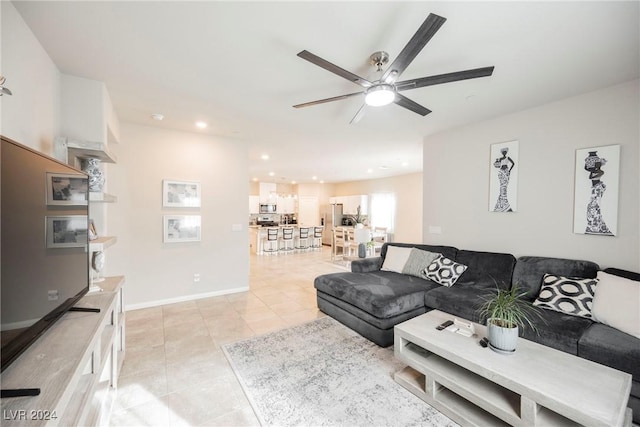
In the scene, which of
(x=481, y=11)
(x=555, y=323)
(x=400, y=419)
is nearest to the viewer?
(x=481, y=11)

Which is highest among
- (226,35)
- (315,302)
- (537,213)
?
(226,35)

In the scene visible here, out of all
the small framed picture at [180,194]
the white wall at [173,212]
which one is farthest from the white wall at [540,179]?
the small framed picture at [180,194]

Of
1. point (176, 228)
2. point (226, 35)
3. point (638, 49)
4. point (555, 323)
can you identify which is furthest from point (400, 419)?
point (176, 228)

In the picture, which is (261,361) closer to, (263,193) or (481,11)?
(481,11)

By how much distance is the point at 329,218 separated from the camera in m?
10.8

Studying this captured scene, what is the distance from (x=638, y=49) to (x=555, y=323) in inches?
86.4

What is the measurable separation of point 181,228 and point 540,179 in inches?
190

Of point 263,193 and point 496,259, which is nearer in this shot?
point 496,259

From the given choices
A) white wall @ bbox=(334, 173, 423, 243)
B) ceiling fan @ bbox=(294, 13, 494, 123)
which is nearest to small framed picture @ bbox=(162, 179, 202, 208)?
ceiling fan @ bbox=(294, 13, 494, 123)

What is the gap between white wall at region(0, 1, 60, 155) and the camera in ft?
4.96

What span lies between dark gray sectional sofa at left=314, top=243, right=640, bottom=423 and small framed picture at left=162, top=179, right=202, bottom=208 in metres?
2.33

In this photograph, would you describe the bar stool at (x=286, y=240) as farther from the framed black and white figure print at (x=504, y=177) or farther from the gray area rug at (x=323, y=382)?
the framed black and white figure print at (x=504, y=177)

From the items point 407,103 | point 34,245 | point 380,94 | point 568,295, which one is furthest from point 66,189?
point 568,295

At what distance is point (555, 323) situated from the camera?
2.12 metres
